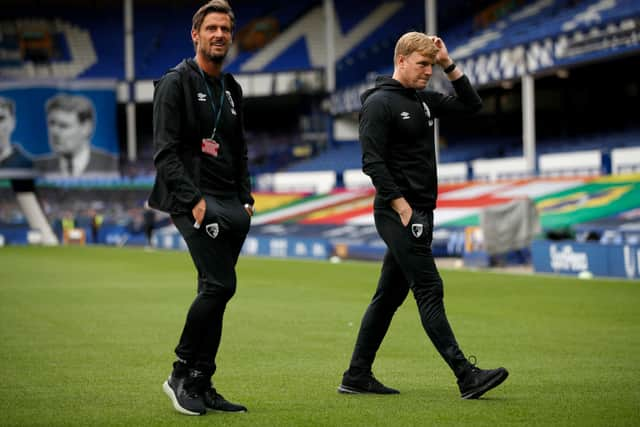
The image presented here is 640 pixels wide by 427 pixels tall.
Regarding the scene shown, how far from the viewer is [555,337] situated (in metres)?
11.0

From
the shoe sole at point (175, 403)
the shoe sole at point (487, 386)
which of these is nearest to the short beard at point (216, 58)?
the shoe sole at point (175, 403)

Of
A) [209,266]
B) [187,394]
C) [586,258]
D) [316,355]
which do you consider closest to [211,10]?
[209,266]

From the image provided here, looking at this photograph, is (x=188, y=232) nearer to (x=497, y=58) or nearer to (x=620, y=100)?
(x=497, y=58)

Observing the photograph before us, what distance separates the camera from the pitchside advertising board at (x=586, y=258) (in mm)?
21219

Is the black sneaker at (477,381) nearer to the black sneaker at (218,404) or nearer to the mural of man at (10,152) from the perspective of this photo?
the black sneaker at (218,404)

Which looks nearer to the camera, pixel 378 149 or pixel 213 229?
pixel 213 229

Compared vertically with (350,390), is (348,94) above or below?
above

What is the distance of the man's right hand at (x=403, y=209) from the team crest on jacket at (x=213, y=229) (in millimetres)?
1226

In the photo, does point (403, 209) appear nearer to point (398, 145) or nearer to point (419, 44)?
point (398, 145)

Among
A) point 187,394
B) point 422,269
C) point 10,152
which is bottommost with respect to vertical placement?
point 187,394

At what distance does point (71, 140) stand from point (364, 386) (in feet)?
176

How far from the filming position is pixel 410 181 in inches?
278

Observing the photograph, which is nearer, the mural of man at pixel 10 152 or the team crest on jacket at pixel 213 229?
the team crest on jacket at pixel 213 229

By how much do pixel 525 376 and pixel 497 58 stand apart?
33.0 meters
